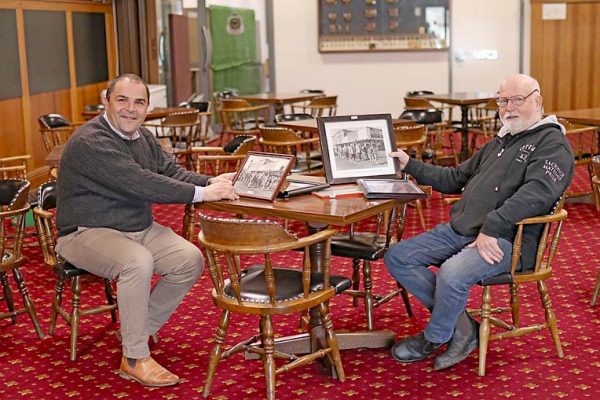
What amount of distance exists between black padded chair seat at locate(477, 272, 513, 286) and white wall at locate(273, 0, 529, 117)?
9.99m

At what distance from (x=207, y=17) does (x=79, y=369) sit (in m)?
10.3

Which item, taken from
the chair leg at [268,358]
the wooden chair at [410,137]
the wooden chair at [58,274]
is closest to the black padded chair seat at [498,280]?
the chair leg at [268,358]

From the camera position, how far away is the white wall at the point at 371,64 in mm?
13977

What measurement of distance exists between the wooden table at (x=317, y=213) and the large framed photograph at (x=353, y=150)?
0.21 m

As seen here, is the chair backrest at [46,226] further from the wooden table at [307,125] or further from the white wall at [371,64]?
the white wall at [371,64]

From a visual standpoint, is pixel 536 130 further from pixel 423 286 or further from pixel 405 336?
pixel 405 336

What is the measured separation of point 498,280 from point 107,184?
1825mm

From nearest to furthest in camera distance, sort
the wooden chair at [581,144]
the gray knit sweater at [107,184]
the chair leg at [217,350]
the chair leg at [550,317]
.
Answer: the chair leg at [217,350], the gray knit sweater at [107,184], the chair leg at [550,317], the wooden chair at [581,144]

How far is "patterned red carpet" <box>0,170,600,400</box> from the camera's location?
4.09m

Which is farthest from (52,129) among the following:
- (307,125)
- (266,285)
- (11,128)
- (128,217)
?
(266,285)

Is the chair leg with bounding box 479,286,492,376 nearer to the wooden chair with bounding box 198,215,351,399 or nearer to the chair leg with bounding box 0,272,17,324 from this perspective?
the wooden chair with bounding box 198,215,351,399

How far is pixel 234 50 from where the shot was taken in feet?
47.9

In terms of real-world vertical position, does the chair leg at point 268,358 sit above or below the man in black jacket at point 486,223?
below

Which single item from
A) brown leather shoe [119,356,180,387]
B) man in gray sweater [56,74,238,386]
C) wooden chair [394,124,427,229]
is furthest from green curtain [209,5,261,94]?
brown leather shoe [119,356,180,387]
